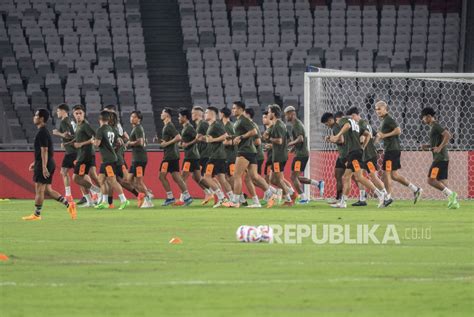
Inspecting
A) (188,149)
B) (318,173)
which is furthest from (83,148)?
(318,173)

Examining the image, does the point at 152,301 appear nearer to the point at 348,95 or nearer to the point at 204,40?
the point at 348,95

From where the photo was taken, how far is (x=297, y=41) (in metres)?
42.1

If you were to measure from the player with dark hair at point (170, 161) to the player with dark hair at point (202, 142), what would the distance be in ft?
1.79

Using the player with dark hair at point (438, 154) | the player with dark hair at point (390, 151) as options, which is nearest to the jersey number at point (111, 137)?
the player with dark hair at point (390, 151)

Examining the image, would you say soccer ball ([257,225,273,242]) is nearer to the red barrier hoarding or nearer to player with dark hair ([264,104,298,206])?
player with dark hair ([264,104,298,206])

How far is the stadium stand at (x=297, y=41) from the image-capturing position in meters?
40.2

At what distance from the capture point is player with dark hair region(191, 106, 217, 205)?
1083 inches

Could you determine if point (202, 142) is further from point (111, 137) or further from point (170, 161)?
point (111, 137)

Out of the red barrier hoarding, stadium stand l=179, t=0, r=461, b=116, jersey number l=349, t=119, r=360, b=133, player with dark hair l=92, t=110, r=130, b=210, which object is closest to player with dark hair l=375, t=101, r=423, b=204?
jersey number l=349, t=119, r=360, b=133

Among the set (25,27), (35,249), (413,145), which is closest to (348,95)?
(413,145)

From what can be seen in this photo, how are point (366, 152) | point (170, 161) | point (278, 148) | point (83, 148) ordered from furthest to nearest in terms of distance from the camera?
point (170, 161) < point (366, 152) < point (278, 148) < point (83, 148)

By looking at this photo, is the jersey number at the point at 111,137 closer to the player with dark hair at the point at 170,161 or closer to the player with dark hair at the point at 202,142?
the player with dark hair at the point at 170,161

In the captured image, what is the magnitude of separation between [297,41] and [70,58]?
8.15 meters

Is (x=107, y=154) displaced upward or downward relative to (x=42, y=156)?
downward
